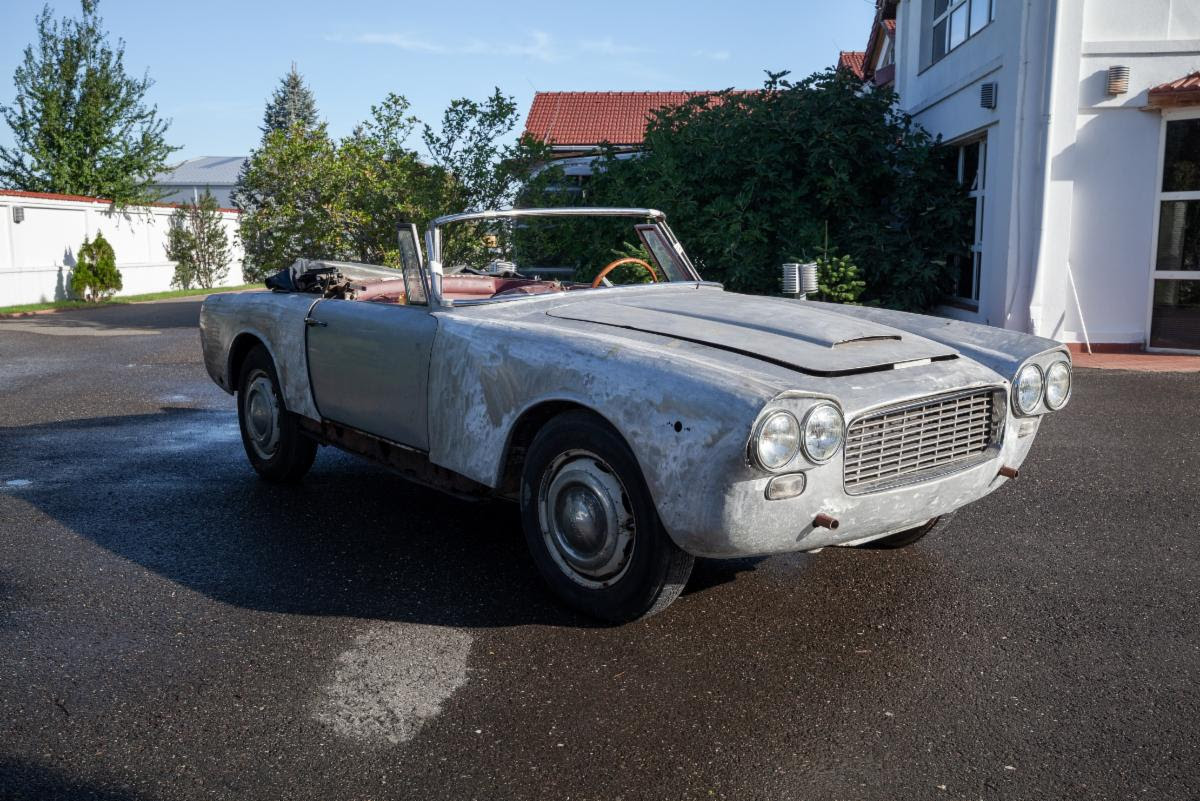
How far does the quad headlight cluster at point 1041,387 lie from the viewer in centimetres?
397

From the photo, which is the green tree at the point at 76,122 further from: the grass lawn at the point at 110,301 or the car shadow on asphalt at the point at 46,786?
the car shadow on asphalt at the point at 46,786

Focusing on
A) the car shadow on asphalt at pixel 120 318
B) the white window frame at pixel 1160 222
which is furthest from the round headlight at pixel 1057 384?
the car shadow on asphalt at pixel 120 318

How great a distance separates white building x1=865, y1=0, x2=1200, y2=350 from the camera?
11422 mm

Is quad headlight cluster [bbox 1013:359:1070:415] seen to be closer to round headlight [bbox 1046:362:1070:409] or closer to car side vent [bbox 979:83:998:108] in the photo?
round headlight [bbox 1046:362:1070:409]

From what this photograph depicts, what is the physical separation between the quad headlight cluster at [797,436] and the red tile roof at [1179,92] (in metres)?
9.74

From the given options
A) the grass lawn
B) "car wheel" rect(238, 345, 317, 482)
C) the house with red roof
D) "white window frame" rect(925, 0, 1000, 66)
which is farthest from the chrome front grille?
the house with red roof

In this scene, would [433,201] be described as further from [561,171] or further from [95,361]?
[95,361]

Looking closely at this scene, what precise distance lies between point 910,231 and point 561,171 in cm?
496

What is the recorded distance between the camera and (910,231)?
45.8ft

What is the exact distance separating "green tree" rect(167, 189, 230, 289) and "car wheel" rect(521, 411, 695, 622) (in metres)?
28.0

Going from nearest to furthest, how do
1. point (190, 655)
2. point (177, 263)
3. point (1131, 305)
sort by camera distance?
point (190, 655) → point (1131, 305) → point (177, 263)

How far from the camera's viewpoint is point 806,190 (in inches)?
557

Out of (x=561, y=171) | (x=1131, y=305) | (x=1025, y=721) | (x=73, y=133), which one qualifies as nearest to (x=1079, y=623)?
(x=1025, y=721)

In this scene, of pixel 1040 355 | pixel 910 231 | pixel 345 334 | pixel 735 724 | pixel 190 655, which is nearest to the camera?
pixel 735 724
